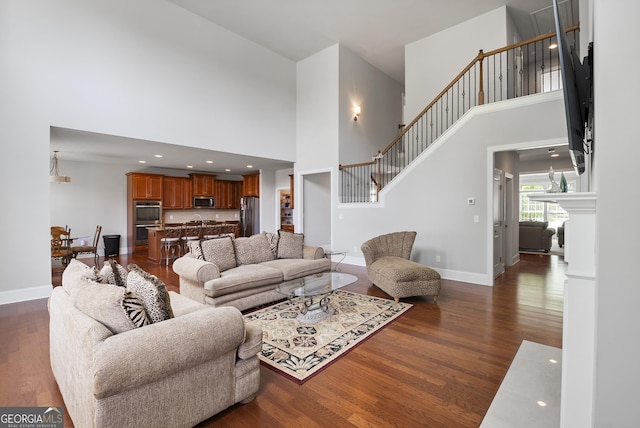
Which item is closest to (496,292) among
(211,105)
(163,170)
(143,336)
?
(143,336)

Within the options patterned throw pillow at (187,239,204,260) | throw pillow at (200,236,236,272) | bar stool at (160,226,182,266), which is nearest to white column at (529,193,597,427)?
throw pillow at (200,236,236,272)

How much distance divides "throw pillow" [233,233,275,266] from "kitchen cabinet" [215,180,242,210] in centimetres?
652

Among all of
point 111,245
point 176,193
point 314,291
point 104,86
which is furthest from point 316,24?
point 111,245

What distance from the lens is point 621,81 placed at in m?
1.14

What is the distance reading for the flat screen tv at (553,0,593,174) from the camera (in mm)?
1554

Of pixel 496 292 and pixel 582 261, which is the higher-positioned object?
pixel 582 261

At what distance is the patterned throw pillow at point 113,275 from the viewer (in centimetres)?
206

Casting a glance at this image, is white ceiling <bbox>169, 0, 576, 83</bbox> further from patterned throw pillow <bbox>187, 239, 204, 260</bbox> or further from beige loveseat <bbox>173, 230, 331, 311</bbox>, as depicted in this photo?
patterned throw pillow <bbox>187, 239, 204, 260</bbox>

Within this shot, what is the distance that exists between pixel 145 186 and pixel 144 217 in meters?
0.97

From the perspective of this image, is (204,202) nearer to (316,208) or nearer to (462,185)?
(316,208)

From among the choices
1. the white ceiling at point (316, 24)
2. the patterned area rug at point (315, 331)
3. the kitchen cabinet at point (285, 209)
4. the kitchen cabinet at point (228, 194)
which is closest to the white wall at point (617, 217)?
the patterned area rug at point (315, 331)

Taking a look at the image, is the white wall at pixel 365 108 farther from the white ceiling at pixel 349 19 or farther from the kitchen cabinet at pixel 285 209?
the kitchen cabinet at pixel 285 209

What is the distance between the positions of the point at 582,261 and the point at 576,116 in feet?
3.20

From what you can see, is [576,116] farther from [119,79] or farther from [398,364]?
[119,79]
